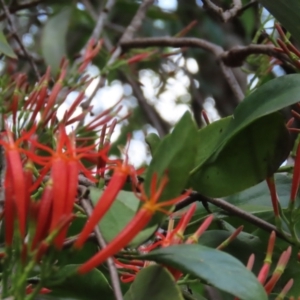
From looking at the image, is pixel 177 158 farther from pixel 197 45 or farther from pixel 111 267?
pixel 197 45

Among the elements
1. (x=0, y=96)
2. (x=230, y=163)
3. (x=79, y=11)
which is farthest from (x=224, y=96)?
(x=230, y=163)

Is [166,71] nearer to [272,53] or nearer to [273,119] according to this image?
[272,53]

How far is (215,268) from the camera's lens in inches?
14.1

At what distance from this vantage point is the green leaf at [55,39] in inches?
44.0

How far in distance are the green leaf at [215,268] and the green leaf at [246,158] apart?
11 cm

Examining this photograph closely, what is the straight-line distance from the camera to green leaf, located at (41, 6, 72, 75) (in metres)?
1.12

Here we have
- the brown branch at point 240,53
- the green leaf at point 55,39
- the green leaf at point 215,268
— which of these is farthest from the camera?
the green leaf at point 55,39

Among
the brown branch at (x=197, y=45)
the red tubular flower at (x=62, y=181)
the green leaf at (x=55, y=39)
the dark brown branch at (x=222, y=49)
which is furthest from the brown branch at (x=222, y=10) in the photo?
the green leaf at (x=55, y=39)

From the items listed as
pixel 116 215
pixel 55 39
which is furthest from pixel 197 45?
pixel 116 215

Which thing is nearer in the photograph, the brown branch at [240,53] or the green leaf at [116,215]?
the green leaf at [116,215]

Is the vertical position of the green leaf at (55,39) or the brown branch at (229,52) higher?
the green leaf at (55,39)

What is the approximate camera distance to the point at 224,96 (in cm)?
158

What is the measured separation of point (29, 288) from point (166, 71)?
3.98ft

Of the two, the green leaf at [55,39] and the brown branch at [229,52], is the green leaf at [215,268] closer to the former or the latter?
the brown branch at [229,52]
